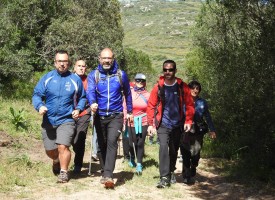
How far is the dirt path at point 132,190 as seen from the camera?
5543mm

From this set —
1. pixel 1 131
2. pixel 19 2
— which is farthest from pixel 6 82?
pixel 1 131

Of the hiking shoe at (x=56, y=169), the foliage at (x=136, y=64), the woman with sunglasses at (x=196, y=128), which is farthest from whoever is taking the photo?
the foliage at (x=136, y=64)

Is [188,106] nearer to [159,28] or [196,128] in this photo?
[196,128]

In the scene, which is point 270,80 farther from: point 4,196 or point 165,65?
point 4,196

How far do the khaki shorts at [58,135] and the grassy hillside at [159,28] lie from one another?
79595mm

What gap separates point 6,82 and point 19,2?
6015 mm

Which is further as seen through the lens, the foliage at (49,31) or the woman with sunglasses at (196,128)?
the foliage at (49,31)

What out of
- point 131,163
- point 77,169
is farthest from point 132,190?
point 131,163

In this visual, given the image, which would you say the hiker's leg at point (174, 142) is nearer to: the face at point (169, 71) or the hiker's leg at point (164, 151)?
the hiker's leg at point (164, 151)

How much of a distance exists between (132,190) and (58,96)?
1.88 m

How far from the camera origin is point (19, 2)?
70.5ft

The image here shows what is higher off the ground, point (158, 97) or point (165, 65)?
point (165, 65)

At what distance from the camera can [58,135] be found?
5.90 m

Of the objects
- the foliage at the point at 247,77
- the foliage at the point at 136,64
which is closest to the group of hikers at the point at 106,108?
the foliage at the point at 247,77
